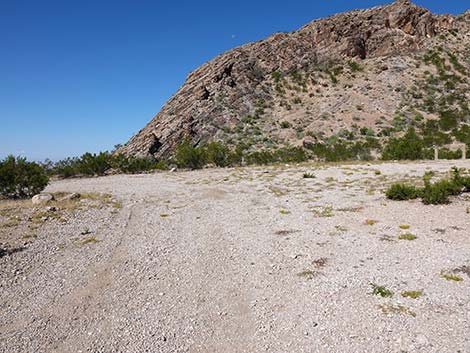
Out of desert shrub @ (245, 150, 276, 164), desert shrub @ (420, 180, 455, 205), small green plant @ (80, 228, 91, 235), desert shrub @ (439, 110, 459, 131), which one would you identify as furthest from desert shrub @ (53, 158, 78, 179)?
desert shrub @ (439, 110, 459, 131)

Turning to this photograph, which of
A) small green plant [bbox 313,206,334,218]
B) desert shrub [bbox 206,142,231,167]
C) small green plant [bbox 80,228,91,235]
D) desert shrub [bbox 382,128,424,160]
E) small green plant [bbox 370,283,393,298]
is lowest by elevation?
small green plant [bbox 370,283,393,298]

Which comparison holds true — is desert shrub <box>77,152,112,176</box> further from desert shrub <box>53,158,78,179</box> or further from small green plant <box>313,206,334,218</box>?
small green plant <box>313,206,334,218</box>

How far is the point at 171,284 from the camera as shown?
6773 millimetres

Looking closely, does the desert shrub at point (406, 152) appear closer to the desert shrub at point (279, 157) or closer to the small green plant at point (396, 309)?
the desert shrub at point (279, 157)

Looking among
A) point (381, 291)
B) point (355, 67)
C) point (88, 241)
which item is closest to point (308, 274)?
point (381, 291)

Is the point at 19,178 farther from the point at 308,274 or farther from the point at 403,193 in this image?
the point at 403,193

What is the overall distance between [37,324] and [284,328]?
381 cm

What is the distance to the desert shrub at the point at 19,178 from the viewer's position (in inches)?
697

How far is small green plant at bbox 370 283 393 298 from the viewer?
5737 mm

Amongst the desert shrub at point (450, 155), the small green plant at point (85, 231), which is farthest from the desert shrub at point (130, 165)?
the desert shrub at point (450, 155)

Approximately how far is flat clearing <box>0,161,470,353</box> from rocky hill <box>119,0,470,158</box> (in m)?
25.4

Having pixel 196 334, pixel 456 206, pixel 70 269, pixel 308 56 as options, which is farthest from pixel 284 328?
pixel 308 56

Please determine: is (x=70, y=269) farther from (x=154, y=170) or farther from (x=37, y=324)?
(x=154, y=170)

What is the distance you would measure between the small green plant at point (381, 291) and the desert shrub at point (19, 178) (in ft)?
57.3
